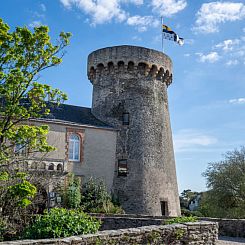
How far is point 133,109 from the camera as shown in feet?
84.4

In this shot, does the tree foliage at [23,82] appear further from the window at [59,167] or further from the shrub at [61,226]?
the window at [59,167]

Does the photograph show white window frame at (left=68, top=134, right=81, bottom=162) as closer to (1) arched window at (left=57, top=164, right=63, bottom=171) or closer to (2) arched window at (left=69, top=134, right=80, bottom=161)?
(2) arched window at (left=69, top=134, right=80, bottom=161)

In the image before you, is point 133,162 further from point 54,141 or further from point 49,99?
point 49,99

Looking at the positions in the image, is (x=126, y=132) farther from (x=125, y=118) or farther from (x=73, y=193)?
(x=73, y=193)

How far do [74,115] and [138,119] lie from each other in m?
4.90

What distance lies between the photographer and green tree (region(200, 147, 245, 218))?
2370 cm

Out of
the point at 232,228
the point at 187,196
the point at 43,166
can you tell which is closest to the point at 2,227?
the point at 43,166

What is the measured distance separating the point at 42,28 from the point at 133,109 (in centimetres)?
1310

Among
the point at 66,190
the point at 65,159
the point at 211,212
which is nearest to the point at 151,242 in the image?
the point at 66,190

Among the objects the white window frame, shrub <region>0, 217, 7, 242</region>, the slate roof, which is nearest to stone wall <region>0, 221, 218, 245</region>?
shrub <region>0, 217, 7, 242</region>

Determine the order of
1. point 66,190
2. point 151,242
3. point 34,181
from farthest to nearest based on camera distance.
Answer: point 66,190
point 34,181
point 151,242

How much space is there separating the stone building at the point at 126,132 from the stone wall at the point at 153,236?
539 inches

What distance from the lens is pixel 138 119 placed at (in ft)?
83.8

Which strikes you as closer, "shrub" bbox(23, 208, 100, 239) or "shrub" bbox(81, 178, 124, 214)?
"shrub" bbox(23, 208, 100, 239)
